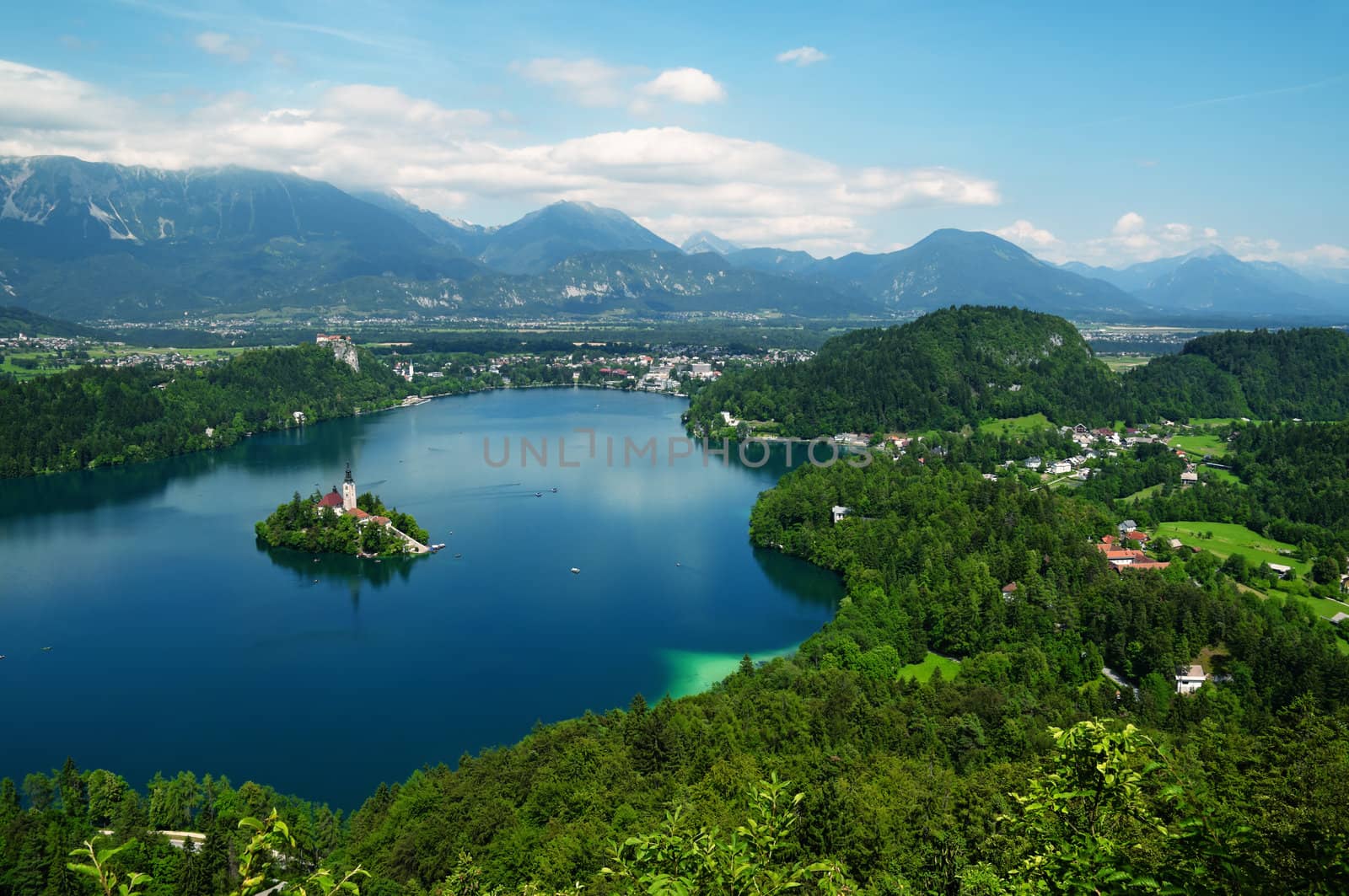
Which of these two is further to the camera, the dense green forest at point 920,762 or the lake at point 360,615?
the lake at point 360,615

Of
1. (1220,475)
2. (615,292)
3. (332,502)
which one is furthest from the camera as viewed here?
(615,292)

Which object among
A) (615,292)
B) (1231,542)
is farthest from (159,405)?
(615,292)

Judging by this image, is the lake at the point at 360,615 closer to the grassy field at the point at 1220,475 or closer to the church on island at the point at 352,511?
the church on island at the point at 352,511

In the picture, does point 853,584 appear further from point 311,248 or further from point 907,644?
point 311,248

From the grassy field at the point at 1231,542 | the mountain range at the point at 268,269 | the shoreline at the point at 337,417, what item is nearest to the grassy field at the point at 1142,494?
the grassy field at the point at 1231,542

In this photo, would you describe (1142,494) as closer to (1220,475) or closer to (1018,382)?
(1220,475)

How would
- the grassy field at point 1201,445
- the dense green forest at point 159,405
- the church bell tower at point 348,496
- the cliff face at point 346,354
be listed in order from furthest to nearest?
the cliff face at point 346,354 < the dense green forest at point 159,405 < the grassy field at point 1201,445 < the church bell tower at point 348,496

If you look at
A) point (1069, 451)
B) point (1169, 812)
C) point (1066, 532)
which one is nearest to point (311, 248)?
point (1069, 451)
